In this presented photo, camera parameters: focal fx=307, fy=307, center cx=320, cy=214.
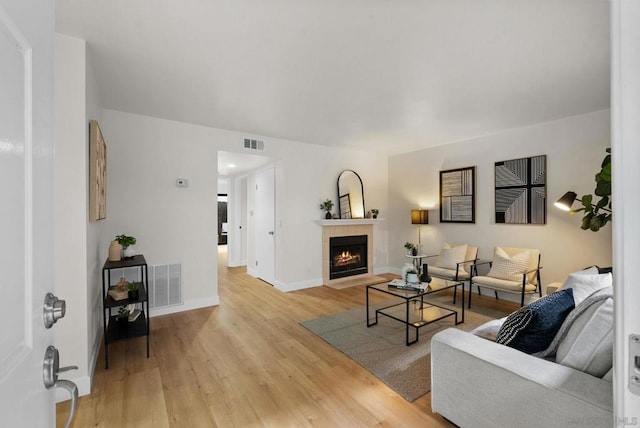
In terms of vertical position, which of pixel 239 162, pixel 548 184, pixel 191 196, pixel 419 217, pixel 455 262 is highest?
pixel 239 162

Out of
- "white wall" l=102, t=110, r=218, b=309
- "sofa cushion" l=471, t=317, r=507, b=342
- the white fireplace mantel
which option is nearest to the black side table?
"white wall" l=102, t=110, r=218, b=309

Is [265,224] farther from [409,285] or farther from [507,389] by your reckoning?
[507,389]

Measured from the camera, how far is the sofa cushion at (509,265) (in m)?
3.84

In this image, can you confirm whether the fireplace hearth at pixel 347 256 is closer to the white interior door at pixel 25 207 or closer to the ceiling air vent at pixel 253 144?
the ceiling air vent at pixel 253 144

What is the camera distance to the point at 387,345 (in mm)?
2867

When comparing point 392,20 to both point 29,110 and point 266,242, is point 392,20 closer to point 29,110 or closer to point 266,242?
point 29,110

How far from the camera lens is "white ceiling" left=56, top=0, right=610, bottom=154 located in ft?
5.94

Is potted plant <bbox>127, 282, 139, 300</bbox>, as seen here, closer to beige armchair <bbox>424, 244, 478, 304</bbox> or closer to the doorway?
beige armchair <bbox>424, 244, 478, 304</bbox>

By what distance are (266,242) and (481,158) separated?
12.2ft

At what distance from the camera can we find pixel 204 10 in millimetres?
1799

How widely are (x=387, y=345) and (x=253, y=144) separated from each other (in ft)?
10.6

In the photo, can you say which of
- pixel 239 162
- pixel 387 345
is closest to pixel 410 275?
pixel 387 345

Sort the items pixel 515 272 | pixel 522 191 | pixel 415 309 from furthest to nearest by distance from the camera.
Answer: pixel 522 191, pixel 515 272, pixel 415 309

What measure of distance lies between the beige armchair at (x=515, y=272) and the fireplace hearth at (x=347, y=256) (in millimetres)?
2121
